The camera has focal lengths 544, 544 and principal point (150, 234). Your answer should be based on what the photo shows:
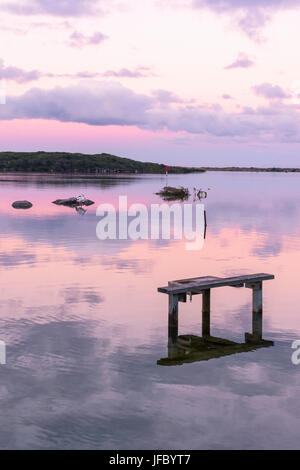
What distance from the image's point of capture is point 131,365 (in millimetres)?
14609

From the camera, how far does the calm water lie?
11180 millimetres

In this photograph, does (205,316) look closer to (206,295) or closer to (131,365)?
(206,295)

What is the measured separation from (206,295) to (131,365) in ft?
16.8

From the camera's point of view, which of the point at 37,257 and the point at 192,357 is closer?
the point at 192,357

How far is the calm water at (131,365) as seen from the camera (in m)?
11.2

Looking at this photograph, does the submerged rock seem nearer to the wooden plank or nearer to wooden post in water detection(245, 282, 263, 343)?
the wooden plank

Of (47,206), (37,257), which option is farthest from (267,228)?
(47,206)

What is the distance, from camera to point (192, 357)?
1554 cm

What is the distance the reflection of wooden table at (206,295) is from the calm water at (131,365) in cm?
46

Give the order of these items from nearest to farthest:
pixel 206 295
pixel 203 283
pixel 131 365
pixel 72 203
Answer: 1. pixel 131 365
2. pixel 203 283
3. pixel 206 295
4. pixel 72 203

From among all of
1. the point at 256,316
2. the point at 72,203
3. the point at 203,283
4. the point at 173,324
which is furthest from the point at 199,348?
the point at 72,203
